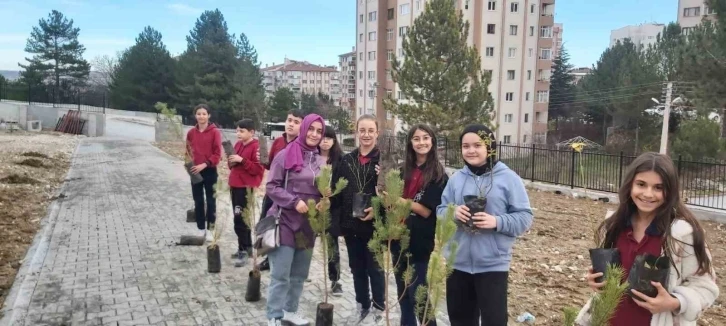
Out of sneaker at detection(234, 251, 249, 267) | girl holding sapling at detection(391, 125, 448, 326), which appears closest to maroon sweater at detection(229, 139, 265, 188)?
sneaker at detection(234, 251, 249, 267)

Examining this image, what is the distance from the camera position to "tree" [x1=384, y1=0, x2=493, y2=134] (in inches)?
884

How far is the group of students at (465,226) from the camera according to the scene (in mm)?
1971

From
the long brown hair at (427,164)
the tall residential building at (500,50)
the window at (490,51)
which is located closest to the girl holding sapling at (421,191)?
the long brown hair at (427,164)

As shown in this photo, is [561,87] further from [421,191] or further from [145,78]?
[421,191]

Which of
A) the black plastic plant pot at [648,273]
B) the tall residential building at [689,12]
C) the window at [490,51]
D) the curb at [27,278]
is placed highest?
the tall residential building at [689,12]

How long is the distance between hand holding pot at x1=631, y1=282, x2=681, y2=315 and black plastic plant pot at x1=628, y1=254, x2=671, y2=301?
0.04ft

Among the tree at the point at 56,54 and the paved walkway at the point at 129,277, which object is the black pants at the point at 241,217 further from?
the tree at the point at 56,54

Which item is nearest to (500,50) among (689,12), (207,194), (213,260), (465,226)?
(689,12)

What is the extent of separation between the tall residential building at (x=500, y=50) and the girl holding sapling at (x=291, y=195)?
3133 centimetres

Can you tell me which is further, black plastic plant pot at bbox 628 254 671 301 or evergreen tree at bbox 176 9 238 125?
evergreen tree at bbox 176 9 238 125

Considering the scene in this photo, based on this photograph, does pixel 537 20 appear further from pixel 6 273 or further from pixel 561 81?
pixel 6 273

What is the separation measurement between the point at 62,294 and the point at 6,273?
4.13 ft

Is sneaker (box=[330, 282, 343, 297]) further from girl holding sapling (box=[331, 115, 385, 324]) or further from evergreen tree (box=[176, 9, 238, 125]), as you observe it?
evergreen tree (box=[176, 9, 238, 125])

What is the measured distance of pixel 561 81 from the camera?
50438 millimetres
